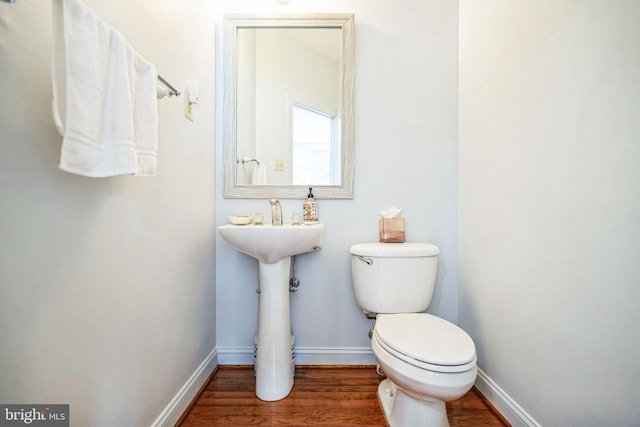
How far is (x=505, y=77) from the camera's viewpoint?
3.52 ft

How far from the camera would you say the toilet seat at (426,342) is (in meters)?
0.79

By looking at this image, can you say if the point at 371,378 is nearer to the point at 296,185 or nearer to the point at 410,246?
the point at 410,246

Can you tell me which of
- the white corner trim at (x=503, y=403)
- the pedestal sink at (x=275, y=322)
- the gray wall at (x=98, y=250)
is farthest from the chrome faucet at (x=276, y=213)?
the white corner trim at (x=503, y=403)

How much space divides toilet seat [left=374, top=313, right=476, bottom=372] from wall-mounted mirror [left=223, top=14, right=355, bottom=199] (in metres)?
0.69

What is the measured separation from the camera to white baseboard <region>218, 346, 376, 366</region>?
1.41 meters

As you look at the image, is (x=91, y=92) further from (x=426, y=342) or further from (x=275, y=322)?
(x=426, y=342)

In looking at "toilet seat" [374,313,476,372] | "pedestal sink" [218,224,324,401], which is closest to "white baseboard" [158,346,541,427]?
"pedestal sink" [218,224,324,401]

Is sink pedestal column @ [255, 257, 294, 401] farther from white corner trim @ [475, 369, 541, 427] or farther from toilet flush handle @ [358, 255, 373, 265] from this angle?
white corner trim @ [475, 369, 541, 427]

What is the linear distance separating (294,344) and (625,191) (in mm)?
1444

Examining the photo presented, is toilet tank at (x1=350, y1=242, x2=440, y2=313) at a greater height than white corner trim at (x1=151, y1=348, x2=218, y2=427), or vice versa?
toilet tank at (x1=350, y1=242, x2=440, y2=313)

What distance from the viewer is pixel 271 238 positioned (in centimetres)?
103
